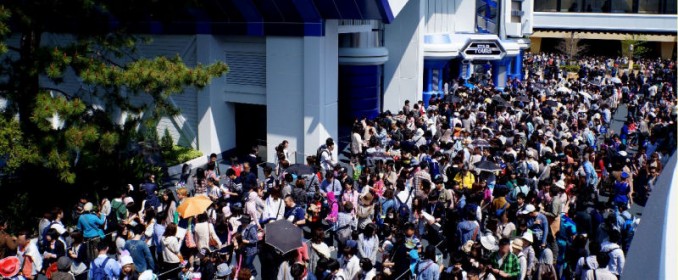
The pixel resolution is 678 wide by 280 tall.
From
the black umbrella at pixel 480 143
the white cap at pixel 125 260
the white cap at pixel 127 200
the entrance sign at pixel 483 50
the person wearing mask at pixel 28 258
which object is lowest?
the person wearing mask at pixel 28 258

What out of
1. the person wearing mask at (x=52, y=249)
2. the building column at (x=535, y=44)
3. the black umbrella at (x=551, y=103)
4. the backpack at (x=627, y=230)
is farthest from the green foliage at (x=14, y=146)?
the building column at (x=535, y=44)

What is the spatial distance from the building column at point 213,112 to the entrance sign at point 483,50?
42.8 feet

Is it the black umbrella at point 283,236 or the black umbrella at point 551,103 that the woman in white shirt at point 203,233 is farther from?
the black umbrella at point 551,103

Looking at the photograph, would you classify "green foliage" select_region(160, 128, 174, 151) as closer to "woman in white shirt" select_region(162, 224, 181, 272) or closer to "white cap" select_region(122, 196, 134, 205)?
"white cap" select_region(122, 196, 134, 205)

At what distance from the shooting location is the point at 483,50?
31.4m

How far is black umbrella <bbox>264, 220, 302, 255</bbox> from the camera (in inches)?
406

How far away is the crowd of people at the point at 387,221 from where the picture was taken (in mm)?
9891

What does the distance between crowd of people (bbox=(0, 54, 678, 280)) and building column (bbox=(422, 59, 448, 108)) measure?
10.4 metres

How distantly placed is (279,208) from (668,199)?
292 inches

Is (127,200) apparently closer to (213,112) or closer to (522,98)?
(213,112)

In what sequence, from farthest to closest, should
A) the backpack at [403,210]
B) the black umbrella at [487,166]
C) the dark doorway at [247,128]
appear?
the dark doorway at [247,128]
the black umbrella at [487,166]
the backpack at [403,210]

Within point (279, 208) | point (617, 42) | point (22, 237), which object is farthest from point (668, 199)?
point (617, 42)

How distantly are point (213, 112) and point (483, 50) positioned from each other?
14.8 metres

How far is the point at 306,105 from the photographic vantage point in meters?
19.3
